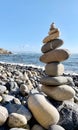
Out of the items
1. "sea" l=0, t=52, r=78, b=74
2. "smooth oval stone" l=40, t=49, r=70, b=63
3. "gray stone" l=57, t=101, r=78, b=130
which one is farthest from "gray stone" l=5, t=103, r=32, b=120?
"sea" l=0, t=52, r=78, b=74

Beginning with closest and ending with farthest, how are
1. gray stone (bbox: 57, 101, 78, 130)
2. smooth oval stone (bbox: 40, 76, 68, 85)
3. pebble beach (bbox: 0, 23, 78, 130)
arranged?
pebble beach (bbox: 0, 23, 78, 130) → gray stone (bbox: 57, 101, 78, 130) → smooth oval stone (bbox: 40, 76, 68, 85)

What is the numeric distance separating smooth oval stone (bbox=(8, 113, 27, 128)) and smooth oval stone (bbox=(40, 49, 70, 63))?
140cm

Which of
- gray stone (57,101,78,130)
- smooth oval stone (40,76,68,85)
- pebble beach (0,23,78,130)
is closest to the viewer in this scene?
pebble beach (0,23,78,130)

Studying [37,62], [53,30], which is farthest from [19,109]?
[37,62]

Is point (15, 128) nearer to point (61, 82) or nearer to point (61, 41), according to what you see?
point (61, 82)

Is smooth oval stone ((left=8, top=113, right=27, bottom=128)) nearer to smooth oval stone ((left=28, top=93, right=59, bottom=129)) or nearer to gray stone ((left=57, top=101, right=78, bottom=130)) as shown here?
smooth oval stone ((left=28, top=93, right=59, bottom=129))

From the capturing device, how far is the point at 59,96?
214 inches

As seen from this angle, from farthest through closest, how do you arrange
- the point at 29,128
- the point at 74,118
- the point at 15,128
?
the point at 74,118 → the point at 29,128 → the point at 15,128

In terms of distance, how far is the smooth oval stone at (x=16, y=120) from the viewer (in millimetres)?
4629

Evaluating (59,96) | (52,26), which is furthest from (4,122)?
(52,26)

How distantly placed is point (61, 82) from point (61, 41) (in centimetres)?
80

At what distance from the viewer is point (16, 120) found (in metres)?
4.63

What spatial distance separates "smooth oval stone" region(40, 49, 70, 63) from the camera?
5477mm

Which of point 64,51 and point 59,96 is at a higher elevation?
point 64,51
